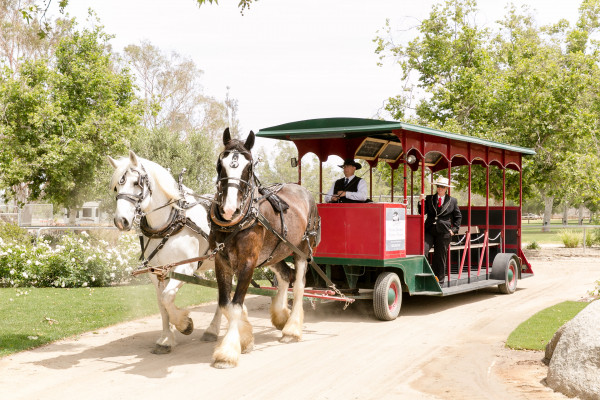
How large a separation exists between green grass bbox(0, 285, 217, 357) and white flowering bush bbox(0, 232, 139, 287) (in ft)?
1.40

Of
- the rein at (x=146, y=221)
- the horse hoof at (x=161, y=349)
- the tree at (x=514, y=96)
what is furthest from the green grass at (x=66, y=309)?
the tree at (x=514, y=96)

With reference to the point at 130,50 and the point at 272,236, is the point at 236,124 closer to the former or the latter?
the point at 130,50

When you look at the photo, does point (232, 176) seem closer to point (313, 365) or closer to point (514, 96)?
point (313, 365)

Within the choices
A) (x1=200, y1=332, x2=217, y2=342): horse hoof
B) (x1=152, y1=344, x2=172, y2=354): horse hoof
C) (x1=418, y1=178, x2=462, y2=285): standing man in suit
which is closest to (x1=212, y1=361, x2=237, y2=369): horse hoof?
(x1=152, y1=344, x2=172, y2=354): horse hoof

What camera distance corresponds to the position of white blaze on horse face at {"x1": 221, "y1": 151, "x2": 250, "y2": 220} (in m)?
6.19

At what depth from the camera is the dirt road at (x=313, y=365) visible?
18.3 ft

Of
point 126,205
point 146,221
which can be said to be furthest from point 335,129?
point 126,205

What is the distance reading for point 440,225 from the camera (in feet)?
35.4

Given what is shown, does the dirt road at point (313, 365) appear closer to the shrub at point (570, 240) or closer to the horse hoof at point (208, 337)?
the horse hoof at point (208, 337)

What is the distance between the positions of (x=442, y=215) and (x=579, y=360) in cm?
560

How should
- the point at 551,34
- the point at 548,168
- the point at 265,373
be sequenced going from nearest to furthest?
the point at 265,373
the point at 548,168
the point at 551,34

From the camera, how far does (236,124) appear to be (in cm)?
4962

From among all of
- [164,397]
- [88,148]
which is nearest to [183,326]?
[164,397]

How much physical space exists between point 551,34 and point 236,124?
1027 inches
